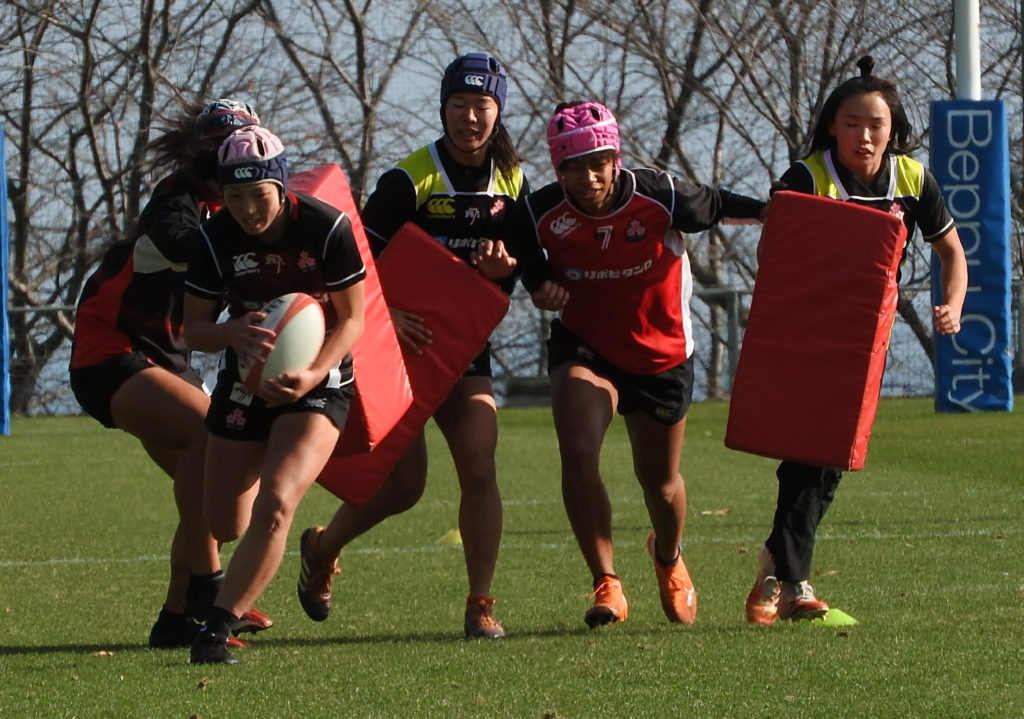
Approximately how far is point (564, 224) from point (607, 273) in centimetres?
23

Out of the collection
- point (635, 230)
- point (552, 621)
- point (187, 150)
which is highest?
point (187, 150)

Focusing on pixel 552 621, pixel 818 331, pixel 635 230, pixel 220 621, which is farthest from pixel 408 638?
pixel 818 331

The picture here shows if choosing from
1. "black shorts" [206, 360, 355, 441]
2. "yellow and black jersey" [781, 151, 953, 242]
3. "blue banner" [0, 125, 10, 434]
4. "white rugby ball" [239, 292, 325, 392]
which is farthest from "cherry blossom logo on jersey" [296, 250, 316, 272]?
"blue banner" [0, 125, 10, 434]

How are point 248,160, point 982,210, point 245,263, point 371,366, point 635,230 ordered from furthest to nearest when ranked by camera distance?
point 982,210
point 635,230
point 371,366
point 245,263
point 248,160

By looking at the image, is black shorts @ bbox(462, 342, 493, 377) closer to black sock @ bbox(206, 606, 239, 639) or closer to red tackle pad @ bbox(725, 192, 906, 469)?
red tackle pad @ bbox(725, 192, 906, 469)

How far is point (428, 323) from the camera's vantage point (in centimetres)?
599

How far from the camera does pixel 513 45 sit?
963 inches

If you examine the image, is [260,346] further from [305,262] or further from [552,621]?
[552,621]

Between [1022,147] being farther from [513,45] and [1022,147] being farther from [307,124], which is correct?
[307,124]

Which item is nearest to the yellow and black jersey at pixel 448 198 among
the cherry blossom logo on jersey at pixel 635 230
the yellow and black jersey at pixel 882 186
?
the cherry blossom logo on jersey at pixel 635 230

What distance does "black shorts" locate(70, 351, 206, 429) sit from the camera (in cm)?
588

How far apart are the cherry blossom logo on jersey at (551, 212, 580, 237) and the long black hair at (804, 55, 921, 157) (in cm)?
89

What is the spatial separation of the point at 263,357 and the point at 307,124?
19741 mm

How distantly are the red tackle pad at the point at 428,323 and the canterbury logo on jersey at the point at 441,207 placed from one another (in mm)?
94
